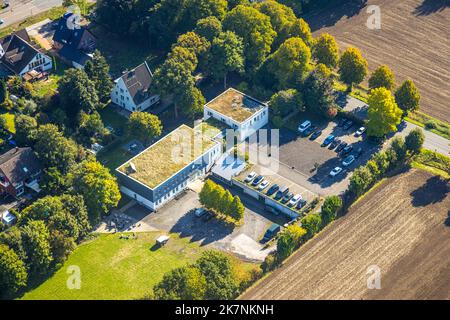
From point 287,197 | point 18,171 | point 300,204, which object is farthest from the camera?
point 287,197

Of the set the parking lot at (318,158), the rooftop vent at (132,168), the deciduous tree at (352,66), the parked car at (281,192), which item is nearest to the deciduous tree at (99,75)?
the rooftop vent at (132,168)

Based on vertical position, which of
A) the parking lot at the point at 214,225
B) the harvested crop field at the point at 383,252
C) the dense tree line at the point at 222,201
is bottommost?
the harvested crop field at the point at 383,252

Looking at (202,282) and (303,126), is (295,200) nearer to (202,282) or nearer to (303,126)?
(303,126)

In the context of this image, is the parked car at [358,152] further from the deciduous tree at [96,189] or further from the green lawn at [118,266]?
the deciduous tree at [96,189]

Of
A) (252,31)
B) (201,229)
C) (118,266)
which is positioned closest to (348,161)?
(201,229)

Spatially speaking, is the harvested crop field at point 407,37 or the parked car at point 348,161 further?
the harvested crop field at point 407,37
